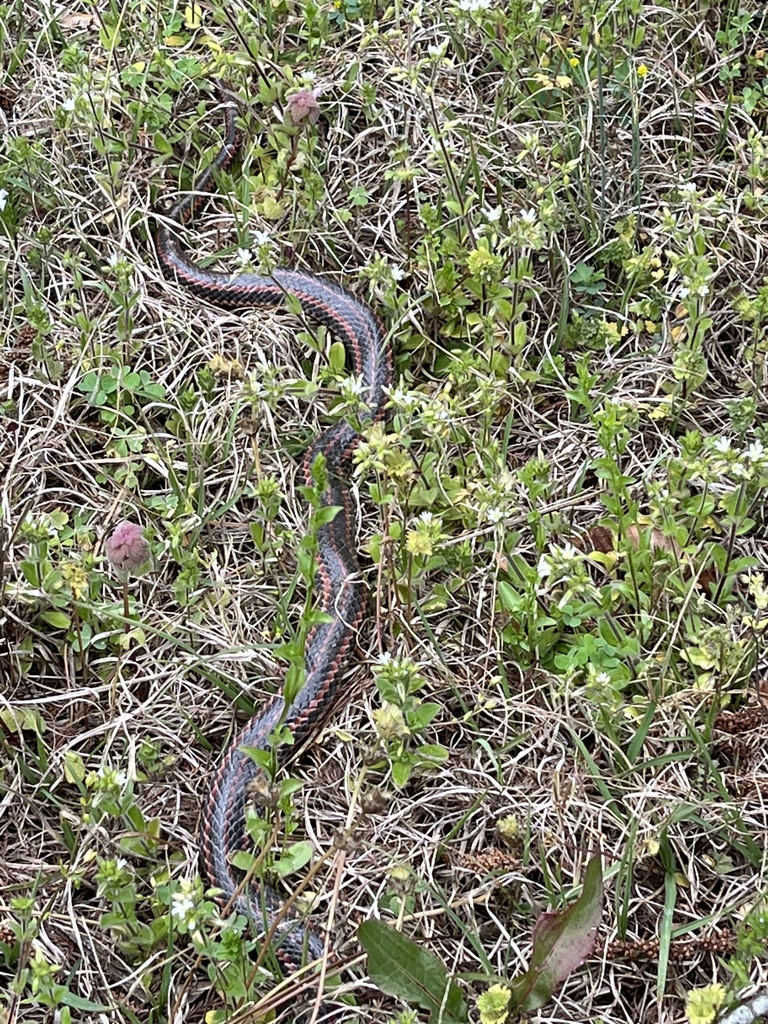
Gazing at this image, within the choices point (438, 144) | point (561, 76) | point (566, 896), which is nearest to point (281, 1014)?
point (566, 896)

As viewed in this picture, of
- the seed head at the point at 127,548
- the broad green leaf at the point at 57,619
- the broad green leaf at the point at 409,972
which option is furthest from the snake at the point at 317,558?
the broad green leaf at the point at 57,619

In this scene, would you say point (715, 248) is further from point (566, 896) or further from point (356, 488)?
point (566, 896)

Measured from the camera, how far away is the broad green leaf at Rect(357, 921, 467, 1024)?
308cm

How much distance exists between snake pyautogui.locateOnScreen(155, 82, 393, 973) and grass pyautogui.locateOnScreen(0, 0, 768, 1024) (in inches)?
3.2

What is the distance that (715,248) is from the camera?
473cm

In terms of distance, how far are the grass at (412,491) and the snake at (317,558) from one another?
0.08 meters

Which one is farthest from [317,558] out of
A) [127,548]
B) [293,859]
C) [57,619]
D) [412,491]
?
[293,859]

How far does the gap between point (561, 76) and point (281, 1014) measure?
12.7 feet

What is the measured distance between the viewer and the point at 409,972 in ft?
10.1

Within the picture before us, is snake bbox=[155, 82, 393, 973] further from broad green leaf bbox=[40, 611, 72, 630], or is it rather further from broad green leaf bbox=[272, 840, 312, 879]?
broad green leaf bbox=[40, 611, 72, 630]

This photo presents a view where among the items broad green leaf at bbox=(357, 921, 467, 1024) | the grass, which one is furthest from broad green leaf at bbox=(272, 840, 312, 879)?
broad green leaf at bbox=(357, 921, 467, 1024)

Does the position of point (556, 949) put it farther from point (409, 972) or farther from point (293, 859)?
point (293, 859)

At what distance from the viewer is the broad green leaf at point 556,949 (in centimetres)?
307

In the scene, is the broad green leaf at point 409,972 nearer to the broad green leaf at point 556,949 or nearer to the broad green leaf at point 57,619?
the broad green leaf at point 556,949
